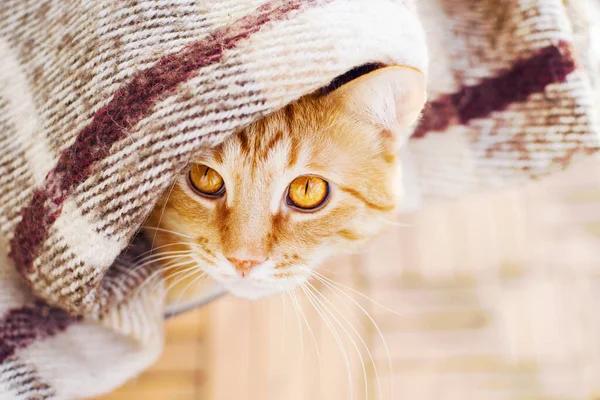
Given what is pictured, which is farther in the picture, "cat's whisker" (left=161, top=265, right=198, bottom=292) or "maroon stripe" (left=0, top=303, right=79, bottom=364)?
"cat's whisker" (left=161, top=265, right=198, bottom=292)

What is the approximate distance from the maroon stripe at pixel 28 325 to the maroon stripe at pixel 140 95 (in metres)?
0.18

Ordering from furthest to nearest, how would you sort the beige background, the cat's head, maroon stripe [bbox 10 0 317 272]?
the beige background < the cat's head < maroon stripe [bbox 10 0 317 272]

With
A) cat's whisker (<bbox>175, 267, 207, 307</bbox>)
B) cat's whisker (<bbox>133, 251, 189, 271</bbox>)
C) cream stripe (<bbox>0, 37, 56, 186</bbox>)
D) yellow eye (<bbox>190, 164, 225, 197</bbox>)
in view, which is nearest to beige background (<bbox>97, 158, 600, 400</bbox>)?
cat's whisker (<bbox>175, 267, 207, 307</bbox>)

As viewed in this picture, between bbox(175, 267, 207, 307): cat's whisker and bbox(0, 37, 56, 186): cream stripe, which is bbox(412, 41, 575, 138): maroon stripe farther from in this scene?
bbox(0, 37, 56, 186): cream stripe

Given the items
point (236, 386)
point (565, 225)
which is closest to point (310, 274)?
point (236, 386)

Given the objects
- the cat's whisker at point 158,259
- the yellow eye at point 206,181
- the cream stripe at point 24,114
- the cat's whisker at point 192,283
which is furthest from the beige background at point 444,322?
the cream stripe at point 24,114

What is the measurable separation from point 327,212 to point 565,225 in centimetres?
105

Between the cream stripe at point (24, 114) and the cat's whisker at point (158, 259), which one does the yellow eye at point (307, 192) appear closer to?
the cat's whisker at point (158, 259)

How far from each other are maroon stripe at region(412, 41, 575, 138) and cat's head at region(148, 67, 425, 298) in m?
0.15

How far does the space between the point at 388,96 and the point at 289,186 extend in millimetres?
180

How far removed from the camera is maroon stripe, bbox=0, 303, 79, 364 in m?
0.67

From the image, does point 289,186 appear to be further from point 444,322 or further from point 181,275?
point 444,322

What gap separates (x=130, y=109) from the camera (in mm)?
586

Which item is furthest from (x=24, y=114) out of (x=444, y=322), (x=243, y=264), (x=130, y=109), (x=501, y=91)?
(x=444, y=322)
